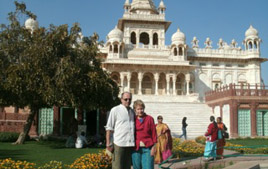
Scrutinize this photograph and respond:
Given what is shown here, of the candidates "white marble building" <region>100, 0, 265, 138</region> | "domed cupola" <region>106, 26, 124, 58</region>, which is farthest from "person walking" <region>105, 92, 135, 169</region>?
"domed cupola" <region>106, 26, 124, 58</region>

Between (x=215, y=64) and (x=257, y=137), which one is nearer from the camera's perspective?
(x=257, y=137)

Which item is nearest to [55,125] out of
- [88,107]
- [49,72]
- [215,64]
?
[88,107]

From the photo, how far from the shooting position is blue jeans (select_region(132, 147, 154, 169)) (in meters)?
5.06

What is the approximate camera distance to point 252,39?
40.4 metres

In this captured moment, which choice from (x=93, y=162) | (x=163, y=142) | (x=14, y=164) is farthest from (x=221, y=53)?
(x=14, y=164)

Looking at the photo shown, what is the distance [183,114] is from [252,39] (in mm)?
21321

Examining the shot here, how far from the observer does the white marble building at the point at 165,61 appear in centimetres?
3469

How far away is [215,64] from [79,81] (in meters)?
30.3

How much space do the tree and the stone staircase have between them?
8.62m

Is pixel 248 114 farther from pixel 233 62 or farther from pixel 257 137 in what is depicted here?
pixel 233 62

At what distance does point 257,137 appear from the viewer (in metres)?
→ 21.0

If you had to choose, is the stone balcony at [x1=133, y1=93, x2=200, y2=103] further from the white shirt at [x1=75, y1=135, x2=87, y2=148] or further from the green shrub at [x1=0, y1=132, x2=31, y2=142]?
the white shirt at [x1=75, y1=135, x2=87, y2=148]

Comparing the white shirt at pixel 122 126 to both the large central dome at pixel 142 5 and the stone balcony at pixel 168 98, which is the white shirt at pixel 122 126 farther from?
the large central dome at pixel 142 5

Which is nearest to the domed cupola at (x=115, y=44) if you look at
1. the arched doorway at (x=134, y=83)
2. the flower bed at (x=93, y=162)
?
the arched doorway at (x=134, y=83)
